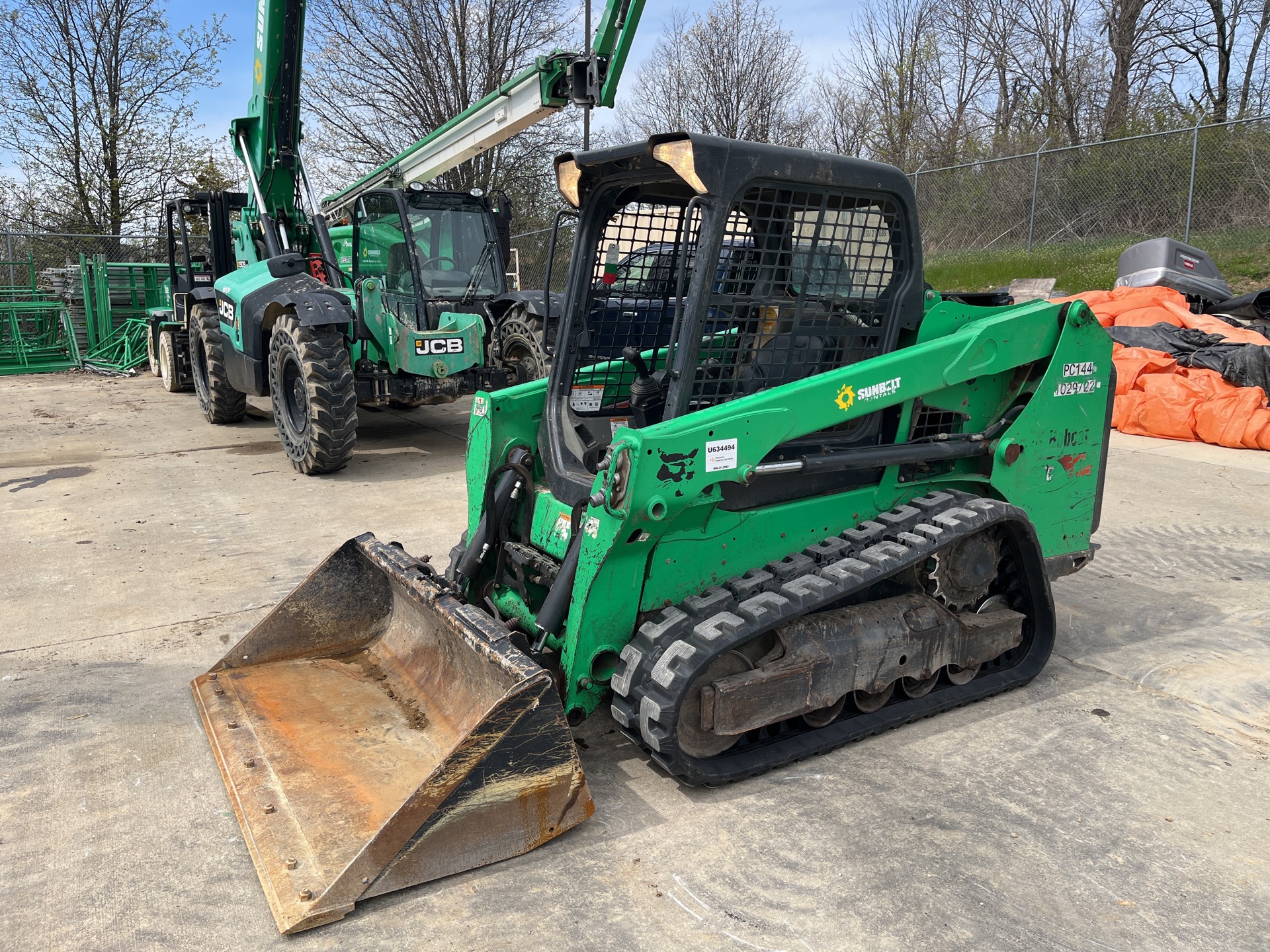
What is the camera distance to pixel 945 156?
23359 mm

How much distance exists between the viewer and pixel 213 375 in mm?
10398

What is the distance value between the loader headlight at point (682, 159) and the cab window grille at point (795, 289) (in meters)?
0.21

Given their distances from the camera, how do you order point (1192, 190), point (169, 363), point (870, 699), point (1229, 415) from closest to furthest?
point (870, 699)
point (1229, 415)
point (169, 363)
point (1192, 190)

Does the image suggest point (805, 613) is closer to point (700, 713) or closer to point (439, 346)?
point (700, 713)

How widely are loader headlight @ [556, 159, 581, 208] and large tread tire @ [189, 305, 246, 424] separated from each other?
7116 millimetres

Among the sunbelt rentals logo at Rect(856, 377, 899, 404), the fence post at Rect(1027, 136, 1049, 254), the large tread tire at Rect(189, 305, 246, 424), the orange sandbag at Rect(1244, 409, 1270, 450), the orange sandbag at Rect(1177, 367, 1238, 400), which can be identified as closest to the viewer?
the sunbelt rentals logo at Rect(856, 377, 899, 404)

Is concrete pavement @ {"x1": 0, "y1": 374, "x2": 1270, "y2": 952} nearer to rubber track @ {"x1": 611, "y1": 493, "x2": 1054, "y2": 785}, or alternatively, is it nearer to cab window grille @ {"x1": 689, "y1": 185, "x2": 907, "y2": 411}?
rubber track @ {"x1": 611, "y1": 493, "x2": 1054, "y2": 785}

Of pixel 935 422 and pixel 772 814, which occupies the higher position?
pixel 935 422

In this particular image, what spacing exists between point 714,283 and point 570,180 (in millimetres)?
917

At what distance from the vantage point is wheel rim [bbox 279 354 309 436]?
8.32m

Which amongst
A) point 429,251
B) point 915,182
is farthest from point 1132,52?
point 429,251

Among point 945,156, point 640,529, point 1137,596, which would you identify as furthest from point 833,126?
point 640,529

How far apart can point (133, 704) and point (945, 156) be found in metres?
23.3

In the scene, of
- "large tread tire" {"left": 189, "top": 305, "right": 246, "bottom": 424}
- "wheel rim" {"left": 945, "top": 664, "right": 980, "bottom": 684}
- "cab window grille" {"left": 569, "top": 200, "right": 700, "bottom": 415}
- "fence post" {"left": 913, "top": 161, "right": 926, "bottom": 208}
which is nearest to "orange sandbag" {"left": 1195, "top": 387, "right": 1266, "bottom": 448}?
"fence post" {"left": 913, "top": 161, "right": 926, "bottom": 208}
